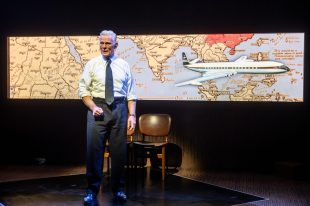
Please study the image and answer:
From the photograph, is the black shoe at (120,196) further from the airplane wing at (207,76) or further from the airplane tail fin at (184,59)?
the airplane tail fin at (184,59)

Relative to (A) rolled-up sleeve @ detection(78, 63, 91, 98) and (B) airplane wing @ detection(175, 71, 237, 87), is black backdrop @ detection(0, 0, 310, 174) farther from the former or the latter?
(A) rolled-up sleeve @ detection(78, 63, 91, 98)

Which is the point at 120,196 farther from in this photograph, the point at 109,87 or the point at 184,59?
the point at 184,59

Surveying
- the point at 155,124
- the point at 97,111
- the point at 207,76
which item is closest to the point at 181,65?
the point at 207,76

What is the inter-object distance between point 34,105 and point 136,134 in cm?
161

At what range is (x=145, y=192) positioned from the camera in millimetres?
5066

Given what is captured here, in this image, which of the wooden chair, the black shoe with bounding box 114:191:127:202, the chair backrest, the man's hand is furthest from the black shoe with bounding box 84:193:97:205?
the chair backrest

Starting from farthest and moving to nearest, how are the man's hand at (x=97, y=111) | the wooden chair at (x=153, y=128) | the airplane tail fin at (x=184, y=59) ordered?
1. the airplane tail fin at (x=184, y=59)
2. the wooden chair at (x=153, y=128)
3. the man's hand at (x=97, y=111)

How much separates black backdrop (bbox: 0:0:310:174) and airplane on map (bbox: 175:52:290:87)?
339mm

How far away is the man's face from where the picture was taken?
432 cm

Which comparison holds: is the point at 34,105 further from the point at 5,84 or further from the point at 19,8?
the point at 19,8

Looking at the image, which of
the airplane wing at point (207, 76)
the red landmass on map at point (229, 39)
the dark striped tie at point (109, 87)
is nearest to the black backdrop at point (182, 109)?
the red landmass on map at point (229, 39)

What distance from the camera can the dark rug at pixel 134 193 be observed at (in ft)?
15.2

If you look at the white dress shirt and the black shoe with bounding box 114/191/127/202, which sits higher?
the white dress shirt

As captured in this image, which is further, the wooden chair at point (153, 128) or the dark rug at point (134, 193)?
the wooden chair at point (153, 128)
